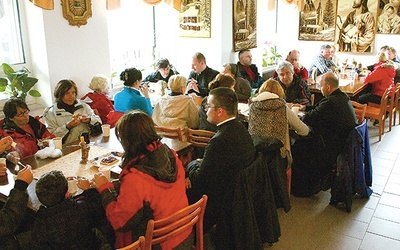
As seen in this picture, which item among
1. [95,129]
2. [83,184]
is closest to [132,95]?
[95,129]

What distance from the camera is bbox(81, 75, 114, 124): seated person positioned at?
4.32 metres

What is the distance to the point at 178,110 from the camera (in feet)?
12.8

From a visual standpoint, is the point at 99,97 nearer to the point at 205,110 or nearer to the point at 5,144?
the point at 205,110

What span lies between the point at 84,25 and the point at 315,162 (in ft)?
9.77

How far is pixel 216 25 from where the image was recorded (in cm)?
593

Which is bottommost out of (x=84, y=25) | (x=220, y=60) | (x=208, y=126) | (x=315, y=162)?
(x=315, y=162)

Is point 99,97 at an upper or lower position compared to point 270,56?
lower

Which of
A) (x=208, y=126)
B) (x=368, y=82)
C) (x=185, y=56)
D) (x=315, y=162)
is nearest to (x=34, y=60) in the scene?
(x=208, y=126)

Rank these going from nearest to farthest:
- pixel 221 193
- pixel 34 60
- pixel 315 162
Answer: pixel 221 193 → pixel 315 162 → pixel 34 60

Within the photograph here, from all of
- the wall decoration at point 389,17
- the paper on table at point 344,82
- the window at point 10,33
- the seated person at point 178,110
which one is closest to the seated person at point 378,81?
the paper on table at point 344,82

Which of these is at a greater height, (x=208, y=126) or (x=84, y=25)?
(x=84, y=25)

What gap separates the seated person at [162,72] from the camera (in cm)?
562

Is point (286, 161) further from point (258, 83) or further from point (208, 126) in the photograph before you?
point (258, 83)

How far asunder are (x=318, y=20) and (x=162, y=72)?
4334 mm
